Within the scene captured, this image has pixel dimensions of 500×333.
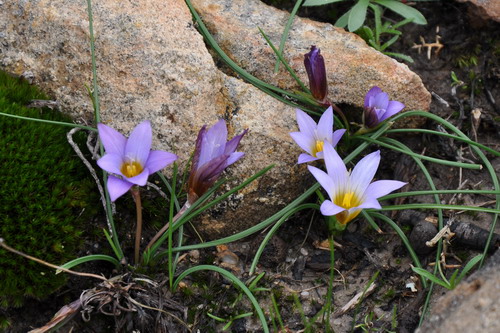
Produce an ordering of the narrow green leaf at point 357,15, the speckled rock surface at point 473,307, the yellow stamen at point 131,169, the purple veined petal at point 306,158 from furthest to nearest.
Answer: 1. the narrow green leaf at point 357,15
2. the purple veined petal at point 306,158
3. the yellow stamen at point 131,169
4. the speckled rock surface at point 473,307

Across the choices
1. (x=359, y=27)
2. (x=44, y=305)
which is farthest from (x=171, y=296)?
(x=359, y=27)

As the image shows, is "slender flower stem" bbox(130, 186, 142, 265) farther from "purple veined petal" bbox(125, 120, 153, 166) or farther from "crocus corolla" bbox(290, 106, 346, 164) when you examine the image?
"crocus corolla" bbox(290, 106, 346, 164)

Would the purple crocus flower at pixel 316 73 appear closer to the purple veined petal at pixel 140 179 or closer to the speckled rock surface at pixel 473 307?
the purple veined petal at pixel 140 179

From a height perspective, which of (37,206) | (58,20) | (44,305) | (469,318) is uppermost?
(58,20)

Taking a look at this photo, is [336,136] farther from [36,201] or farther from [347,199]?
[36,201]

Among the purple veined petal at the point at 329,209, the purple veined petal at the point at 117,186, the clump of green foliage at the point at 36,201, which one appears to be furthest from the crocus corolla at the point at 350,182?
the clump of green foliage at the point at 36,201

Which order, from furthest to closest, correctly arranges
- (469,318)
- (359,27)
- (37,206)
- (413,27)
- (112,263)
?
(413,27) < (359,27) < (112,263) < (37,206) < (469,318)

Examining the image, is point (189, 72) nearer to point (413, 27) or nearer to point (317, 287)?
point (317, 287)
